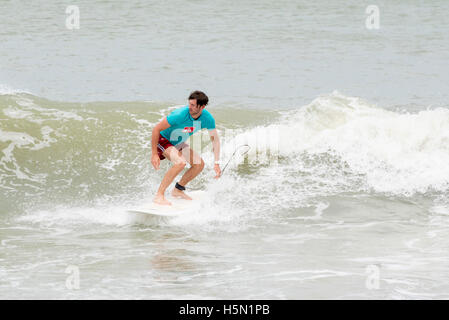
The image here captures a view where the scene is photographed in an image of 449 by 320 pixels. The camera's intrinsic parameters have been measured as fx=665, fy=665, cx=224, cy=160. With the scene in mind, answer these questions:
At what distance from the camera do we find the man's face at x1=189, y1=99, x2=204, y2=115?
8195 millimetres

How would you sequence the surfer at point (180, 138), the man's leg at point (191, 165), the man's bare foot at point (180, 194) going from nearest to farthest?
the surfer at point (180, 138) → the man's leg at point (191, 165) → the man's bare foot at point (180, 194)

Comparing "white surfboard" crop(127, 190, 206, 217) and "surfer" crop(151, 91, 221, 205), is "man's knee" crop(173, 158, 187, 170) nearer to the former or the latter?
"surfer" crop(151, 91, 221, 205)

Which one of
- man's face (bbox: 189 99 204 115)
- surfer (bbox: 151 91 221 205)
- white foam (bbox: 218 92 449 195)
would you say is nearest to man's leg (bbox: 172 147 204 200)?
surfer (bbox: 151 91 221 205)

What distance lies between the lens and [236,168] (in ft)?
38.8

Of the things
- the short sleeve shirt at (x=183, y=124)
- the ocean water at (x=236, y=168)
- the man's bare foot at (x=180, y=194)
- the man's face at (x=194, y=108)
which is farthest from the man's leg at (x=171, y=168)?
the man's face at (x=194, y=108)

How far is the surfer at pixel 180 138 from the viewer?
8.36 meters

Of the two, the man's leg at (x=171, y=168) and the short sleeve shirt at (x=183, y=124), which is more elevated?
the short sleeve shirt at (x=183, y=124)

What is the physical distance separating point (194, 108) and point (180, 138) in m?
0.62

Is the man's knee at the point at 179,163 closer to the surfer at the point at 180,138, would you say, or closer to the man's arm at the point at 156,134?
the surfer at the point at 180,138

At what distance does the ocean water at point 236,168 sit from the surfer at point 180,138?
1.59ft

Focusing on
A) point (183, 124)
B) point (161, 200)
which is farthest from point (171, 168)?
point (183, 124)

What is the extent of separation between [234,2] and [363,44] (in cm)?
1063
